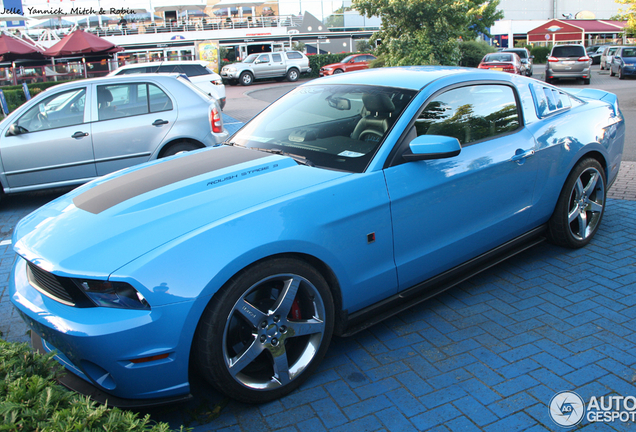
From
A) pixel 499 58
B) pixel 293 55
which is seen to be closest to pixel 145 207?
pixel 499 58

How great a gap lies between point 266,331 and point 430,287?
4.26ft

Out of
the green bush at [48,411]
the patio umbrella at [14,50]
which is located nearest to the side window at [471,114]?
the green bush at [48,411]

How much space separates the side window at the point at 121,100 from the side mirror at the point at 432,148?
5055 millimetres

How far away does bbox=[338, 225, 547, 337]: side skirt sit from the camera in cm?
305

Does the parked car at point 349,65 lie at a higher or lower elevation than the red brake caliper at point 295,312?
higher

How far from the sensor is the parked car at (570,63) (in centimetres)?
2189

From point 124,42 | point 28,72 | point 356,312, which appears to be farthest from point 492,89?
point 124,42

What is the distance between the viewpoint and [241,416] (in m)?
2.63

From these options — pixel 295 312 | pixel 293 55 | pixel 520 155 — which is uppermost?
pixel 293 55

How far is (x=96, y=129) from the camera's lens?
6.73m

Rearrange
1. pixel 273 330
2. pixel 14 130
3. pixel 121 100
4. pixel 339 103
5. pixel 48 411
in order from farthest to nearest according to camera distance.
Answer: pixel 121 100 → pixel 14 130 → pixel 339 103 → pixel 273 330 → pixel 48 411

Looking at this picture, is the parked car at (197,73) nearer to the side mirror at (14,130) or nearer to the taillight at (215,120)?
the taillight at (215,120)

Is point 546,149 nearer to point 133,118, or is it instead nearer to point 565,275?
point 565,275

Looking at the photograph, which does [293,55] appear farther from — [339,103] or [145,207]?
[145,207]
